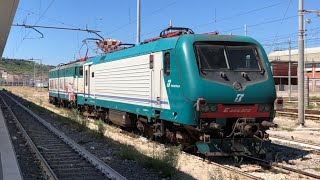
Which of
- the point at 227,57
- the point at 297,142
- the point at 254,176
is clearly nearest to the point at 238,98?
the point at 227,57

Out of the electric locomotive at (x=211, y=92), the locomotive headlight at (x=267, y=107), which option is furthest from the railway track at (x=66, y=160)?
the locomotive headlight at (x=267, y=107)

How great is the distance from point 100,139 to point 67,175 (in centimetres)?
602

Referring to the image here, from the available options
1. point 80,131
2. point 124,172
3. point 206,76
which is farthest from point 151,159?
point 80,131

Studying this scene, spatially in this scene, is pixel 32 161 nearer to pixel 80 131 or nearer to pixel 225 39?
pixel 225 39

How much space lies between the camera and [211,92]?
10844 mm

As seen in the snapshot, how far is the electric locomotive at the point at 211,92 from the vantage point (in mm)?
10867

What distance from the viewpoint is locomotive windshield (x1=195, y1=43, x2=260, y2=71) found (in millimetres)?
11312

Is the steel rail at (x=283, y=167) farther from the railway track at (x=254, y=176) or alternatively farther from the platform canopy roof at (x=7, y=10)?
the platform canopy roof at (x=7, y=10)

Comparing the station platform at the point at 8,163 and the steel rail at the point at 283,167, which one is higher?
the station platform at the point at 8,163

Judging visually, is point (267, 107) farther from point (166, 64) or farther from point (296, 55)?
point (296, 55)

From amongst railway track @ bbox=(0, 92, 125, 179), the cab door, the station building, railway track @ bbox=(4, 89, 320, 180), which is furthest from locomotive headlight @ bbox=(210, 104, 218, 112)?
the station building

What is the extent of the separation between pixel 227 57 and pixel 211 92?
3.92 feet

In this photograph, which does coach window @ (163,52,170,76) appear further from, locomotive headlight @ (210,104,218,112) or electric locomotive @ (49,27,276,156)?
locomotive headlight @ (210,104,218,112)

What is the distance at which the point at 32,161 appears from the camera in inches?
457
